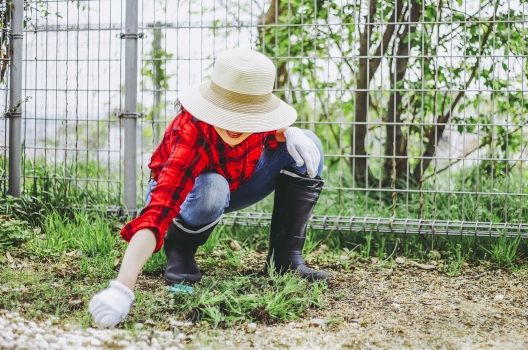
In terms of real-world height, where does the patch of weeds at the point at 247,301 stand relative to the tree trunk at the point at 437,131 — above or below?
below

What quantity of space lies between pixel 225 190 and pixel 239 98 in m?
0.43

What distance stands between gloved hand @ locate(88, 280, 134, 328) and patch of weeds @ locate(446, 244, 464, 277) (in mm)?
1759

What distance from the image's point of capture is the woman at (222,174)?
268cm

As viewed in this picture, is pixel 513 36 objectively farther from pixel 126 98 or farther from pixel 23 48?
pixel 23 48

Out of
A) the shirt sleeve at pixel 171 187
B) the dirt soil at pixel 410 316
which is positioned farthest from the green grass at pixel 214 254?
the shirt sleeve at pixel 171 187

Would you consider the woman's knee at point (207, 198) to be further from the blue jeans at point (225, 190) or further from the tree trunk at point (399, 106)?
the tree trunk at point (399, 106)

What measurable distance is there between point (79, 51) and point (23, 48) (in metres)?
0.32

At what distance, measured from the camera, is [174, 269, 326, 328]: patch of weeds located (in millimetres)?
2838

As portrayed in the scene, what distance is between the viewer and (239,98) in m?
2.90

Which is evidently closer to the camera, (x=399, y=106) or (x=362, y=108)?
(x=399, y=106)

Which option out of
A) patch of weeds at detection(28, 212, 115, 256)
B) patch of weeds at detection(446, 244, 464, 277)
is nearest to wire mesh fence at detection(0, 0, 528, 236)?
patch of weeds at detection(446, 244, 464, 277)

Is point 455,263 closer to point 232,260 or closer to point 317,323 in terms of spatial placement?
point 232,260

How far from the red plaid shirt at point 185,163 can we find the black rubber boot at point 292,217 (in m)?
0.16

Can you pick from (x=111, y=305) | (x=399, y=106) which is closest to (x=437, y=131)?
(x=399, y=106)
